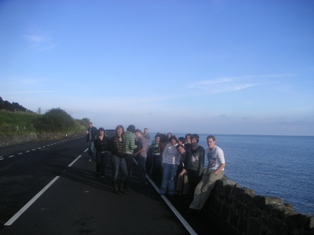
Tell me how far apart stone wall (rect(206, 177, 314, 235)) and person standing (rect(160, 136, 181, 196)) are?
6.36 feet

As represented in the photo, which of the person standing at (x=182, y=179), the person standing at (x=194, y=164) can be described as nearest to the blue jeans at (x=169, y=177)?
the person standing at (x=182, y=179)

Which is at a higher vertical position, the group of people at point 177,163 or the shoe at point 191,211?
the group of people at point 177,163

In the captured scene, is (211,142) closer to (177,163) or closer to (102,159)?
(177,163)

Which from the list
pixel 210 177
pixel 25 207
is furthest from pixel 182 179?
pixel 25 207

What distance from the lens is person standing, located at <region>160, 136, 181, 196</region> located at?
949cm

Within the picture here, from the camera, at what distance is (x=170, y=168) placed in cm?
955

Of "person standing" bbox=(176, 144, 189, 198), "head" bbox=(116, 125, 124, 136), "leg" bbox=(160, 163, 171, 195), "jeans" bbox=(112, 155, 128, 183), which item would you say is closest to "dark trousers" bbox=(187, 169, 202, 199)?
"person standing" bbox=(176, 144, 189, 198)

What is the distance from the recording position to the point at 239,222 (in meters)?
6.09

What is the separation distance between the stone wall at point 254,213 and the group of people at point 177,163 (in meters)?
0.40

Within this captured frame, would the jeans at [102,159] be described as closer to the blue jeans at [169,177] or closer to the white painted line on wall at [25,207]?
the white painted line on wall at [25,207]

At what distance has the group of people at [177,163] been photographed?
24.8ft

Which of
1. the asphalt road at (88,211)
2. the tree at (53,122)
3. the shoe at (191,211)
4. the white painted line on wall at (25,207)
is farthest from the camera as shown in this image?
the tree at (53,122)

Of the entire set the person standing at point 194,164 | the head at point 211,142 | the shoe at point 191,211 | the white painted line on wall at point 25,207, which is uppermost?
the head at point 211,142

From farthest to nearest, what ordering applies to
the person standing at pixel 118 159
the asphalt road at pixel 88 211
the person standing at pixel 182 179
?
the person standing at pixel 118 159 → the person standing at pixel 182 179 → the asphalt road at pixel 88 211
